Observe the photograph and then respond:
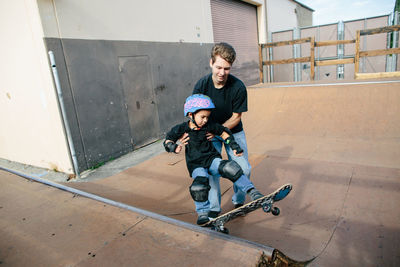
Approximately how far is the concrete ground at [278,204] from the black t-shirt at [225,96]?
1.18 meters

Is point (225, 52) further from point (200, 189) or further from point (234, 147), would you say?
point (200, 189)

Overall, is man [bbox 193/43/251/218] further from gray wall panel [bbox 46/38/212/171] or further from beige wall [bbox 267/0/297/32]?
beige wall [bbox 267/0/297/32]

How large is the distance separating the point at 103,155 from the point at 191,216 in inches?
124

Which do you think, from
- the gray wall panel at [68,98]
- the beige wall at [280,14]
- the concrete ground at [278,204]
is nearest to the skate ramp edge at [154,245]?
the concrete ground at [278,204]

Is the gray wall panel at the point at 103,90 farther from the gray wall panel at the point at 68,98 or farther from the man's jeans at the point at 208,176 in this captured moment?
the man's jeans at the point at 208,176

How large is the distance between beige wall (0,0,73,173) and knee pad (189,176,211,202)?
3593 mm

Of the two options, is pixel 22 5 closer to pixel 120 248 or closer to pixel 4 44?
pixel 4 44

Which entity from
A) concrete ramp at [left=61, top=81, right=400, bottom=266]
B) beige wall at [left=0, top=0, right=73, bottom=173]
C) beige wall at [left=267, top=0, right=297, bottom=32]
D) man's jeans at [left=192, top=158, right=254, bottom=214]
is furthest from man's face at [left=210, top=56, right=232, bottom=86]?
beige wall at [left=267, top=0, right=297, bottom=32]

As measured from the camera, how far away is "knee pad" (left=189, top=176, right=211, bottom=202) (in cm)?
229

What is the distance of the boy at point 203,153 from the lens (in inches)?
91.7

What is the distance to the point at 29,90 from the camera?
16.8ft

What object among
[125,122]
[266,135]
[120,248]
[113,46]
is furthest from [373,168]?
[113,46]

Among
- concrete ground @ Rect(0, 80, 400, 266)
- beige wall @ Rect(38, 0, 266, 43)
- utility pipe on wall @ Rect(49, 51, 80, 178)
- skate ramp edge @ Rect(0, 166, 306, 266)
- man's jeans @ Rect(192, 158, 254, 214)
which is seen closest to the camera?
skate ramp edge @ Rect(0, 166, 306, 266)

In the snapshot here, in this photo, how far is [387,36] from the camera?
11.3 metres
